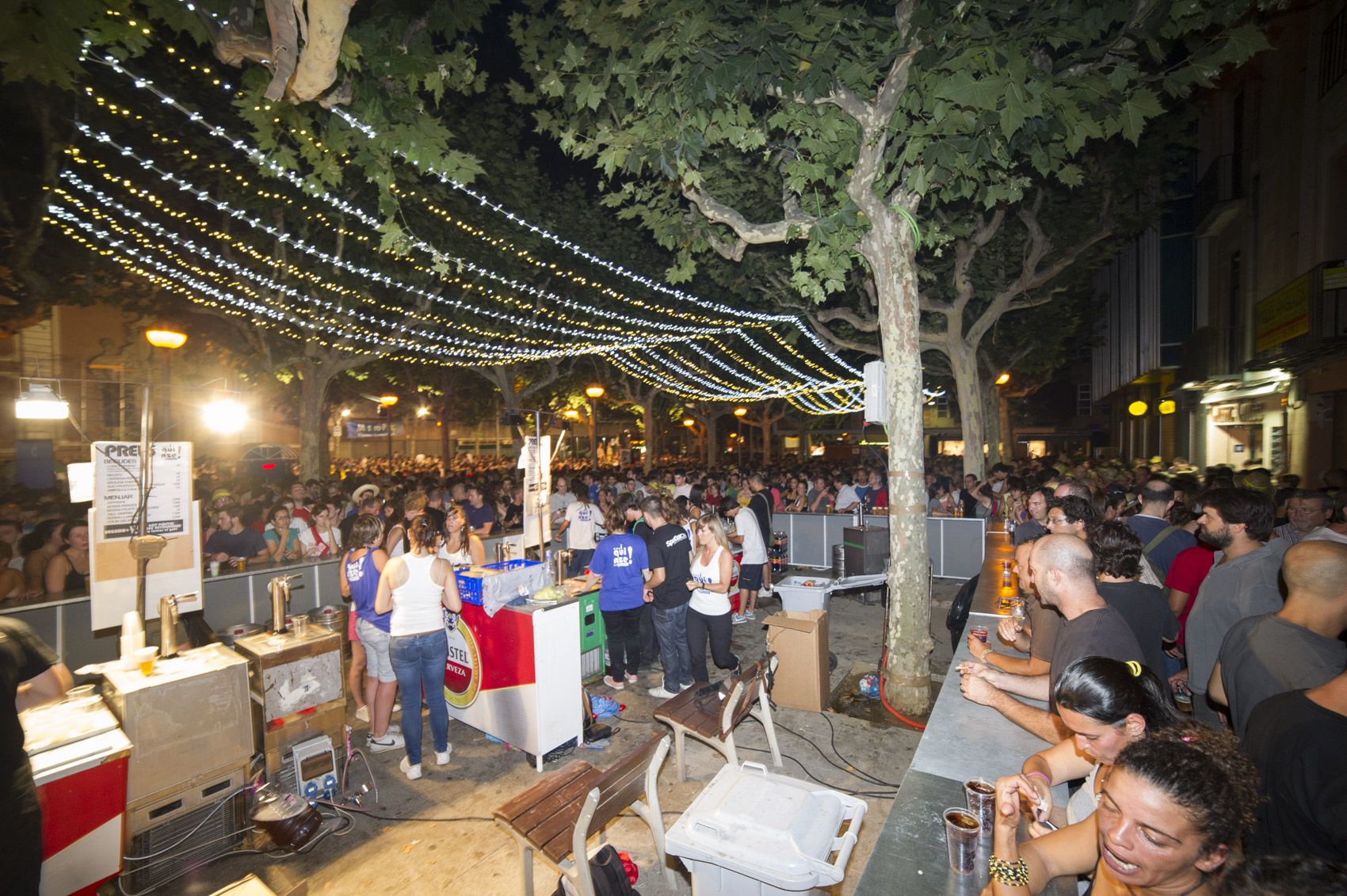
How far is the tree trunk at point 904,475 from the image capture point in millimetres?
5879

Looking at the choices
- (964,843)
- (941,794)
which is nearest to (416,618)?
(941,794)

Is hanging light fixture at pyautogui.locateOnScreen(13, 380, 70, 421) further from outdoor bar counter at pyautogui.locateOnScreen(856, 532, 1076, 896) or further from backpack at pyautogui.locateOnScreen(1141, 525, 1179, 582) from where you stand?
backpack at pyautogui.locateOnScreen(1141, 525, 1179, 582)

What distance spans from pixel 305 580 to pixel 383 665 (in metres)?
4.12

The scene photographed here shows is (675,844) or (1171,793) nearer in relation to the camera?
(1171,793)

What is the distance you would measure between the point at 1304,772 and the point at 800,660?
164 inches

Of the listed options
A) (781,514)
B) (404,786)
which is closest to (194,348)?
(781,514)

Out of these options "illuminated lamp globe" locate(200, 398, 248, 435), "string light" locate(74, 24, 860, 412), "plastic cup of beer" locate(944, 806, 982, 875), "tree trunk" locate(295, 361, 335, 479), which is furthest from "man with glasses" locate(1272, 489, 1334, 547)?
"tree trunk" locate(295, 361, 335, 479)

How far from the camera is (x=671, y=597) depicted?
245 inches

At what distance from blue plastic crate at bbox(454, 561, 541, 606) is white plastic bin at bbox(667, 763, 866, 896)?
317 cm

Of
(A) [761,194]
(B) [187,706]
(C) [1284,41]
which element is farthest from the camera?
(C) [1284,41]

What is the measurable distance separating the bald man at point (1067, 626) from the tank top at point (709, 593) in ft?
9.60

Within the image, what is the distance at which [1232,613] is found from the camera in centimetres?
364

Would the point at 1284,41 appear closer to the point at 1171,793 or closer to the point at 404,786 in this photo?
the point at 1171,793

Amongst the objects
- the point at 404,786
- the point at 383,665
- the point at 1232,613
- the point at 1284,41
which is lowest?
the point at 404,786
